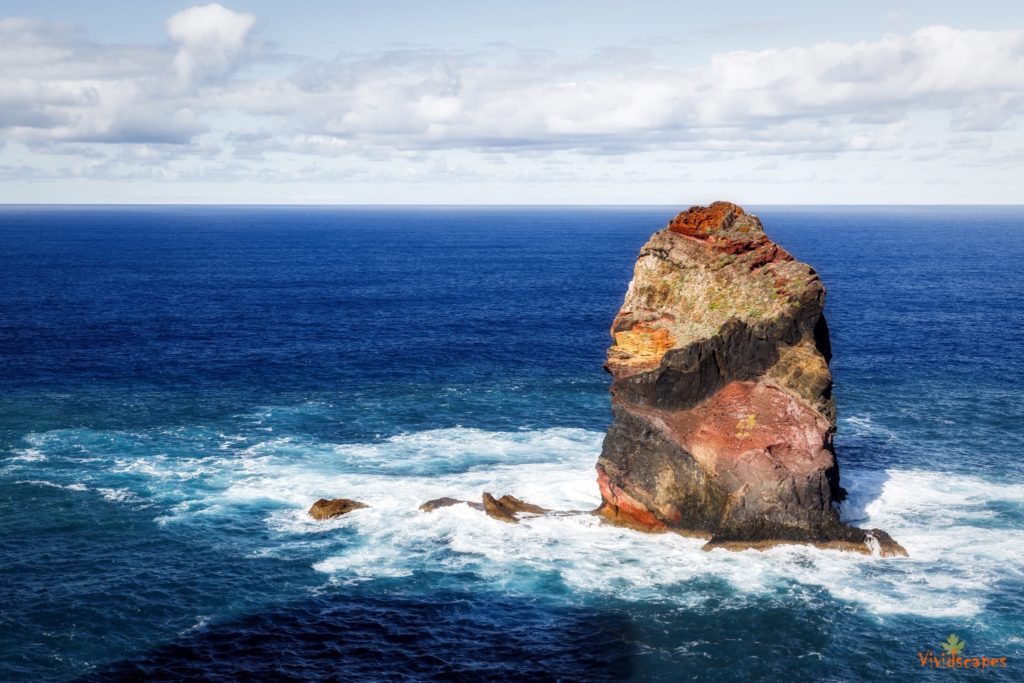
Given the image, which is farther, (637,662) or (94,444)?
(94,444)

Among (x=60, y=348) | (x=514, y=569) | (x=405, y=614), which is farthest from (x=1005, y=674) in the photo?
(x=60, y=348)

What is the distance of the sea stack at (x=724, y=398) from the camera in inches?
2552

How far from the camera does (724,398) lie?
67625mm

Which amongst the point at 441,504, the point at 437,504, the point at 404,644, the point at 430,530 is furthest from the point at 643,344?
the point at 404,644

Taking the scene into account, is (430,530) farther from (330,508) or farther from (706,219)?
(706,219)

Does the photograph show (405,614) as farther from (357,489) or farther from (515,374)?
(515,374)

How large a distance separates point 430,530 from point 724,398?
79.5 feet

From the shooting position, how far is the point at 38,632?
52.7m

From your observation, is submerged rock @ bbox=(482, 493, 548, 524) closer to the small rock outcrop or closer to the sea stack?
the small rock outcrop

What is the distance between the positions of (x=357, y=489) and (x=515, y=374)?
41.4 meters

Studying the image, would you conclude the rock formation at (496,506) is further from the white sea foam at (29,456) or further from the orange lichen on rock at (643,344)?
the white sea foam at (29,456)

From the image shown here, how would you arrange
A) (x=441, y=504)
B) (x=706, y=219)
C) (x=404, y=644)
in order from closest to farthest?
(x=404, y=644) < (x=706, y=219) < (x=441, y=504)

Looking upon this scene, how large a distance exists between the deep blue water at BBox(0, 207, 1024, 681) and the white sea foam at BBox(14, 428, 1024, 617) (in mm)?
256

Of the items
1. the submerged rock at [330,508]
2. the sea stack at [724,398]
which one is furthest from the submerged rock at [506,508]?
the submerged rock at [330,508]
